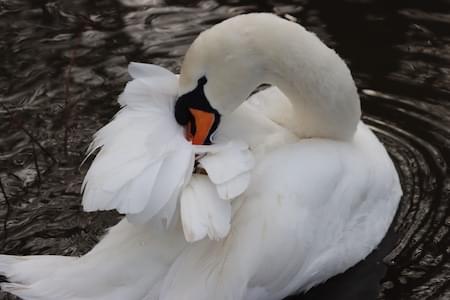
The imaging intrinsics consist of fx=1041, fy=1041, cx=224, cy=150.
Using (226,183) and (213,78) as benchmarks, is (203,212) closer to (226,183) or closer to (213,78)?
(226,183)

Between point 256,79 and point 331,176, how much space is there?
0.50 m

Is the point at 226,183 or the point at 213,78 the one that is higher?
the point at 213,78

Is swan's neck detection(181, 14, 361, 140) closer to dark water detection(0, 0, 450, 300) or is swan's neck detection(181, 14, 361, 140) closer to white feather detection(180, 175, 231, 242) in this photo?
white feather detection(180, 175, 231, 242)

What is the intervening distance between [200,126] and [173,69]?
218 cm

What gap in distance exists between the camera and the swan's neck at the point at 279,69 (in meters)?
4.14

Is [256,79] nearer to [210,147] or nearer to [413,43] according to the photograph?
[210,147]

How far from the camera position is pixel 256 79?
427 cm

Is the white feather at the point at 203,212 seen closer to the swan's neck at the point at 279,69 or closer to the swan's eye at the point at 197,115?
the swan's eye at the point at 197,115

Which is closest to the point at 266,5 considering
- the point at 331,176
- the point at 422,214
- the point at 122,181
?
the point at 422,214

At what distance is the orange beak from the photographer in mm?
4219

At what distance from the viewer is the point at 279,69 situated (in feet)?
14.0

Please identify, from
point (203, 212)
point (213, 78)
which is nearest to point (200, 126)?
point (213, 78)

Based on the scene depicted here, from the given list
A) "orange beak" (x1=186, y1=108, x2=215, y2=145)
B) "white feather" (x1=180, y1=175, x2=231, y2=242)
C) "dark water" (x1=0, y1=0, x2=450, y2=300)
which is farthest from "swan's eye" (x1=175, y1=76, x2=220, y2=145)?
"dark water" (x1=0, y1=0, x2=450, y2=300)

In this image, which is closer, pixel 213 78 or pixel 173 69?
pixel 213 78
